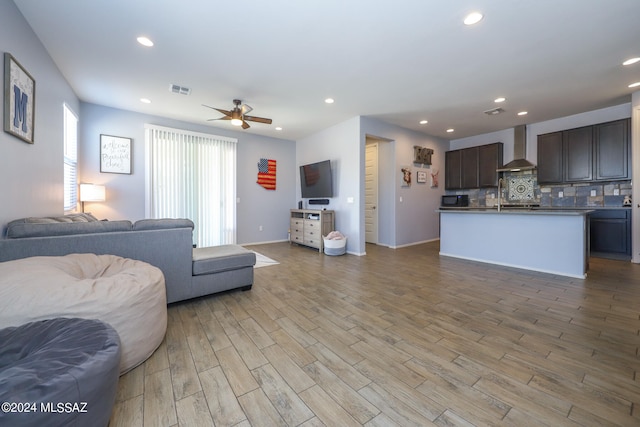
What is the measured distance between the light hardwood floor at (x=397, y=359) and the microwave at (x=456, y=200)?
3.68m

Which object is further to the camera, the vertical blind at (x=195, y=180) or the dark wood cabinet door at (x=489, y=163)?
the dark wood cabinet door at (x=489, y=163)

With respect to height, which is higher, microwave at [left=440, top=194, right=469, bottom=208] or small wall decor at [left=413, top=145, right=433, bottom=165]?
small wall decor at [left=413, top=145, right=433, bottom=165]

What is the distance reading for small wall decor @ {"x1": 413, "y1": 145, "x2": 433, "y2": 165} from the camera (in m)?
6.12

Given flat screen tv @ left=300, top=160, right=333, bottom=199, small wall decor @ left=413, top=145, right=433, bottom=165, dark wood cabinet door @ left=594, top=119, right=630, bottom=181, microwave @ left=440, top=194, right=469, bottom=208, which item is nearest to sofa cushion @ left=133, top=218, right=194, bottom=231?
flat screen tv @ left=300, top=160, right=333, bottom=199

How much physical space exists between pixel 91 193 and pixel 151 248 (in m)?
2.79

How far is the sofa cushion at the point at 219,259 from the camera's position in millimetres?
2679

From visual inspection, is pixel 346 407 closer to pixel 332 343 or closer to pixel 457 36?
pixel 332 343

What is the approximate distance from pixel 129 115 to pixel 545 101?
7505 mm

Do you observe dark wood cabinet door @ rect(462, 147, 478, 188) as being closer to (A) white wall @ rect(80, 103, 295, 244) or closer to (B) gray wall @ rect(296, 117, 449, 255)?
(B) gray wall @ rect(296, 117, 449, 255)

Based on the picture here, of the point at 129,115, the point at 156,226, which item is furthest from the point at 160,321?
the point at 129,115

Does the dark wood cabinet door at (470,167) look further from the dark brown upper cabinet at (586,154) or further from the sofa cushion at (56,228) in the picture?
the sofa cushion at (56,228)

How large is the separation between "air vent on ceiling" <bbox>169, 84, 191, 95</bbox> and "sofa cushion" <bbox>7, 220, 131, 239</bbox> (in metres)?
2.32

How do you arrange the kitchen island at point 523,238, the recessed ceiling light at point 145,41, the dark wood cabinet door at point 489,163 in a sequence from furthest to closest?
1. the dark wood cabinet door at point 489,163
2. the kitchen island at point 523,238
3. the recessed ceiling light at point 145,41

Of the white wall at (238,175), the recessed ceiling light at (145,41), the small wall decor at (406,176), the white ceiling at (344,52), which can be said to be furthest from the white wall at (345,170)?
the recessed ceiling light at (145,41)
